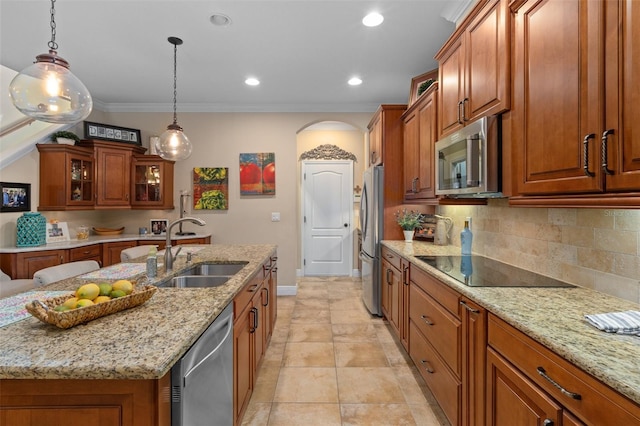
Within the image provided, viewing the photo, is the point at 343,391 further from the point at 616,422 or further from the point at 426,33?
the point at 426,33

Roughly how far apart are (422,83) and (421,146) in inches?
24.8

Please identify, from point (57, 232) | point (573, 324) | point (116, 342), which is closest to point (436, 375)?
point (573, 324)

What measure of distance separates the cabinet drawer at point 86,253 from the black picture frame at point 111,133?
145cm

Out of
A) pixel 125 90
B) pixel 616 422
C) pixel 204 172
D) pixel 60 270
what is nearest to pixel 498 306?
pixel 616 422

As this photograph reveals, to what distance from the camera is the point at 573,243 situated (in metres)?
1.63

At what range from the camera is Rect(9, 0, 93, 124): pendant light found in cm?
152

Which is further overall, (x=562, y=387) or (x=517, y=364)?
(x=517, y=364)

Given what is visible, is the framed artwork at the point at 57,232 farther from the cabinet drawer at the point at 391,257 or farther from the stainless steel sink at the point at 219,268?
the cabinet drawer at the point at 391,257

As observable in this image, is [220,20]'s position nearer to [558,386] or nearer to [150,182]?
[150,182]

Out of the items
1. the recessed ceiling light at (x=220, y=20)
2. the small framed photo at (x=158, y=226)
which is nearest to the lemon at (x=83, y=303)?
the recessed ceiling light at (x=220, y=20)

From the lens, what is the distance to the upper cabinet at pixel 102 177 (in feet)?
12.7

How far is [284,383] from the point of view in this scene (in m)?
2.33

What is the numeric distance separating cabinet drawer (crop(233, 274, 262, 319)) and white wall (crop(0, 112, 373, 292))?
2.40m

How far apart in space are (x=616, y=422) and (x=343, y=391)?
171 cm
